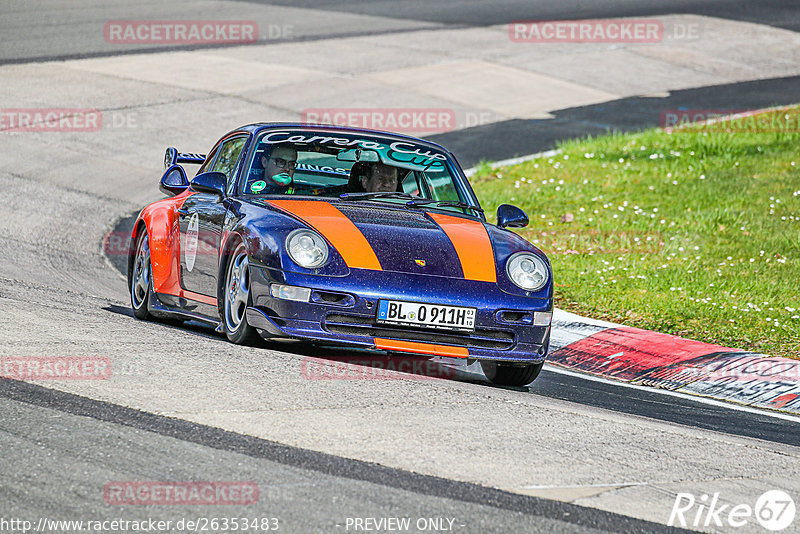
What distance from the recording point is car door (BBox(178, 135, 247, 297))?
7289 millimetres

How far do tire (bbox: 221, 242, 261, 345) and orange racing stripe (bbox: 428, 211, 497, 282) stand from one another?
1.19m

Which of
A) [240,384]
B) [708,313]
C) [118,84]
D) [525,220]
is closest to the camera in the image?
[240,384]

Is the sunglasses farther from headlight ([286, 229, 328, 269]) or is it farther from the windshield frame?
headlight ([286, 229, 328, 269])

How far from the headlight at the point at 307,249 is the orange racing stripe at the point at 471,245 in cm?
80

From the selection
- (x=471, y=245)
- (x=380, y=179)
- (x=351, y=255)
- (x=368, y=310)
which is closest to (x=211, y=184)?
(x=380, y=179)

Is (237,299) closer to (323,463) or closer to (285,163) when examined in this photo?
(285,163)

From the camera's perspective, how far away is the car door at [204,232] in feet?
23.9

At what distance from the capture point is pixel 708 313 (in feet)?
30.8

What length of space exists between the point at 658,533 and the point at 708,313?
5503mm

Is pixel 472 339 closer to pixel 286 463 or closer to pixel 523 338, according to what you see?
pixel 523 338

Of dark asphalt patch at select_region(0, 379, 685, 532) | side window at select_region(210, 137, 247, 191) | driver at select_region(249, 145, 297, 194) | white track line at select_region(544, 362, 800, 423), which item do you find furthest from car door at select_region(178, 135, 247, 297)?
white track line at select_region(544, 362, 800, 423)

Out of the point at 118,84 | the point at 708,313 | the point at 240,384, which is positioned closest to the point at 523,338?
the point at 240,384

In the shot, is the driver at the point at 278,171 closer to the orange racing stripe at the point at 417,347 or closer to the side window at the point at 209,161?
the side window at the point at 209,161

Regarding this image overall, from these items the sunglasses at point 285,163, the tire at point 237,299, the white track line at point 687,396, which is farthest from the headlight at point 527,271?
the sunglasses at point 285,163
